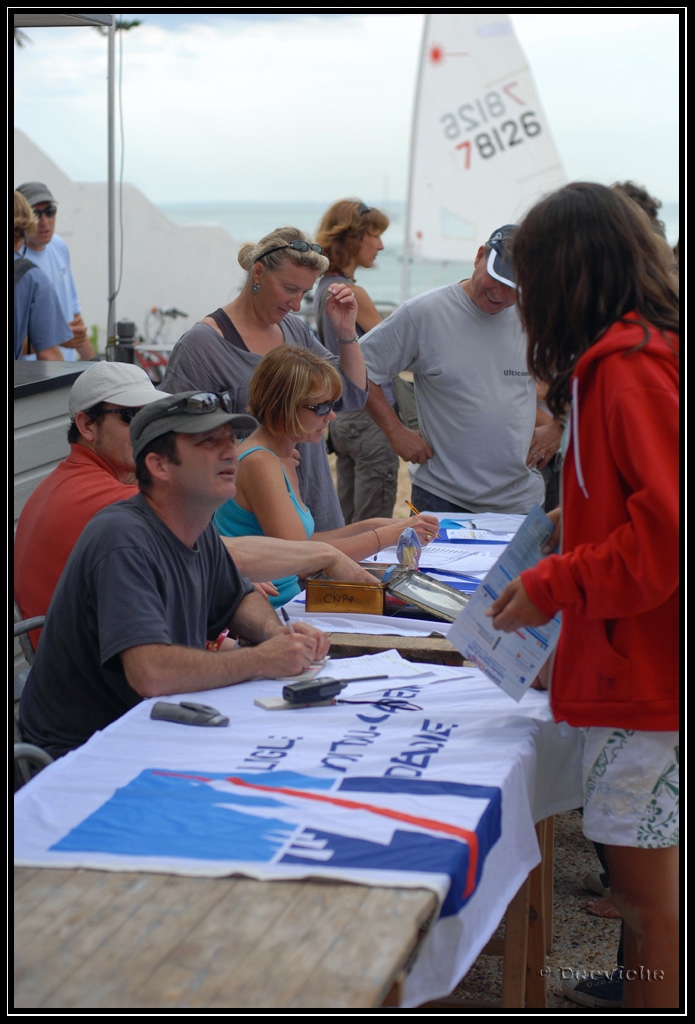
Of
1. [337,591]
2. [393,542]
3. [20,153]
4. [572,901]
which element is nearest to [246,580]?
[337,591]

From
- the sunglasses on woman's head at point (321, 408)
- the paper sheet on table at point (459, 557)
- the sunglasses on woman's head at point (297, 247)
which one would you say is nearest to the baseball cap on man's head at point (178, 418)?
the sunglasses on woman's head at point (321, 408)

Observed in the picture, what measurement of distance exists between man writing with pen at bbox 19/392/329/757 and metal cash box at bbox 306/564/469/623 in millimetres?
452

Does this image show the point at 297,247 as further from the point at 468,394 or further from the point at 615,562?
the point at 615,562

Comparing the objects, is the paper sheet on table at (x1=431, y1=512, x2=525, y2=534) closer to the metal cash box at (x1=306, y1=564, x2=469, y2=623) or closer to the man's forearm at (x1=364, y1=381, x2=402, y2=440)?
the man's forearm at (x1=364, y1=381, x2=402, y2=440)

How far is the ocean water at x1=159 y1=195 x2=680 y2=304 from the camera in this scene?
135 ft

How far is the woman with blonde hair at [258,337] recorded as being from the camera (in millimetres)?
3586

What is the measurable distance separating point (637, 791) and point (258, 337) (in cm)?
244

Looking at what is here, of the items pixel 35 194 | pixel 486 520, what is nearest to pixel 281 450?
pixel 486 520

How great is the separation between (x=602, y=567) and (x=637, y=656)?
19 centimetres

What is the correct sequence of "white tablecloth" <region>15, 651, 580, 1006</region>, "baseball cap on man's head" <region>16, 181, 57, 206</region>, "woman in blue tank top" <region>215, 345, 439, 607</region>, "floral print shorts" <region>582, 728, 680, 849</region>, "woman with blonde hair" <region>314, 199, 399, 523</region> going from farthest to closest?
1. "baseball cap on man's head" <region>16, 181, 57, 206</region>
2. "woman with blonde hair" <region>314, 199, 399, 523</region>
3. "woman in blue tank top" <region>215, 345, 439, 607</region>
4. "floral print shorts" <region>582, 728, 680, 849</region>
5. "white tablecloth" <region>15, 651, 580, 1006</region>

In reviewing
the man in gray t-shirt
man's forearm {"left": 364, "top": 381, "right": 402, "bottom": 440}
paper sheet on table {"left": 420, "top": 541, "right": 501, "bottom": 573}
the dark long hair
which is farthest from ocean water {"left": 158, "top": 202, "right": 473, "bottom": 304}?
the dark long hair

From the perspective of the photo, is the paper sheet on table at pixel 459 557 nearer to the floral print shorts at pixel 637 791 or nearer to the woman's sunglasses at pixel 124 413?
the woman's sunglasses at pixel 124 413

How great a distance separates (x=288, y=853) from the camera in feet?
4.88
